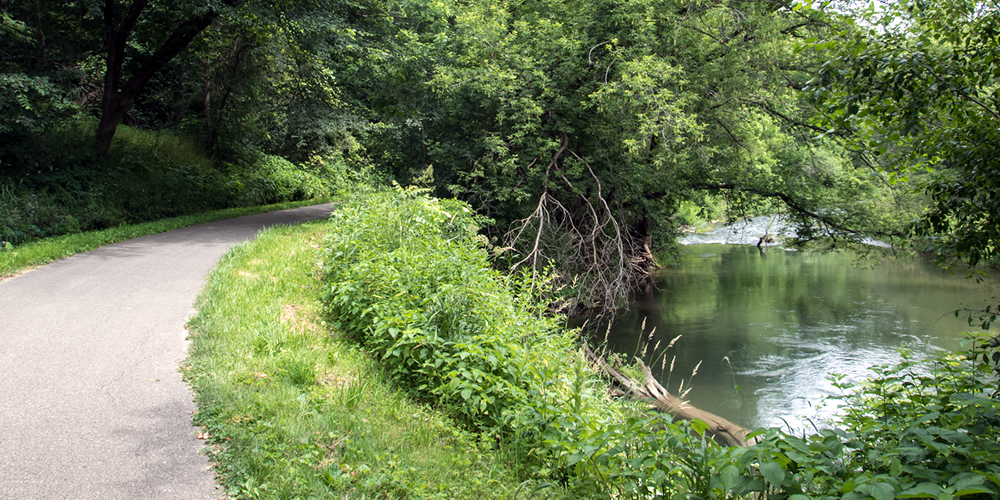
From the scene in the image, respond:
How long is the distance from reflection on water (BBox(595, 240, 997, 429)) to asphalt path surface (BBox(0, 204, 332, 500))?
734cm

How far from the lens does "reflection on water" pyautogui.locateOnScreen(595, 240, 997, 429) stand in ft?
35.4

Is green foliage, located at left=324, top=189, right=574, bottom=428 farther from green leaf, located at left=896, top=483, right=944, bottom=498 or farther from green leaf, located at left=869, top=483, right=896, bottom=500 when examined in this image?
green leaf, located at left=896, top=483, right=944, bottom=498

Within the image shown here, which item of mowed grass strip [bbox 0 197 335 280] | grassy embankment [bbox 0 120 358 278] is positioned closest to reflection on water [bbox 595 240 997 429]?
mowed grass strip [bbox 0 197 335 280]

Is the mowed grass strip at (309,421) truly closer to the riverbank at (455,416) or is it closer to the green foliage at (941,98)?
the riverbank at (455,416)

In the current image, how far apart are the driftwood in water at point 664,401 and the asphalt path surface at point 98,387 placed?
587cm

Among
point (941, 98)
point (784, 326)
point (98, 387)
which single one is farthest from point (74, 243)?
point (784, 326)

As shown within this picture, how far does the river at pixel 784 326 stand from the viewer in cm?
1072

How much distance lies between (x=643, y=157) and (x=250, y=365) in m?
10.5

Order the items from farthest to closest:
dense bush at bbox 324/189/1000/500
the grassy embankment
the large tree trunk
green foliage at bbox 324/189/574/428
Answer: the large tree trunk
the grassy embankment
green foliage at bbox 324/189/574/428
dense bush at bbox 324/189/1000/500

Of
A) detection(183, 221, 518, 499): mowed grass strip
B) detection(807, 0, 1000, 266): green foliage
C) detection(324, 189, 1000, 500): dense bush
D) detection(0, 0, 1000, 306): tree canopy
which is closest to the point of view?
detection(324, 189, 1000, 500): dense bush

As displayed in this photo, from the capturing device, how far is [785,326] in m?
15.5

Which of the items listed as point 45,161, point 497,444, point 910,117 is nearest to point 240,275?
point 497,444

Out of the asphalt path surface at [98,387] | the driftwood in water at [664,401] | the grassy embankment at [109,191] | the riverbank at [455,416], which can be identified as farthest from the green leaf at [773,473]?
the grassy embankment at [109,191]

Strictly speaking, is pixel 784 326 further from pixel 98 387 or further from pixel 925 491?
pixel 98 387
